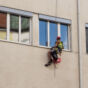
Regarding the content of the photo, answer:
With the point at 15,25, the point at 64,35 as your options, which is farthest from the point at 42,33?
the point at 15,25

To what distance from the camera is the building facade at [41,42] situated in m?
15.9

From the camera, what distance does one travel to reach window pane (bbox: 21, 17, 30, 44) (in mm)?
16562

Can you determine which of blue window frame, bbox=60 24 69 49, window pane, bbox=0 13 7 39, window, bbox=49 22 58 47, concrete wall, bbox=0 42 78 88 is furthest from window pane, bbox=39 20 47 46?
window pane, bbox=0 13 7 39

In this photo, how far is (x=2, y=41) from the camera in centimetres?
1577

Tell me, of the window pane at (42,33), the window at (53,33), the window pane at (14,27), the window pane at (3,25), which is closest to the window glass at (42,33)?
the window pane at (42,33)

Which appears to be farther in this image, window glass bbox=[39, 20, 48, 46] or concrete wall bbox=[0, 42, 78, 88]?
window glass bbox=[39, 20, 48, 46]

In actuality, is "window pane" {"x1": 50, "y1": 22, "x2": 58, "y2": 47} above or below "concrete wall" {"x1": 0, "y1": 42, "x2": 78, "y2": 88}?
above

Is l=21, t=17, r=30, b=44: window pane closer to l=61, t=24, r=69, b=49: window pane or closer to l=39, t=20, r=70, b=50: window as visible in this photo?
l=39, t=20, r=70, b=50: window

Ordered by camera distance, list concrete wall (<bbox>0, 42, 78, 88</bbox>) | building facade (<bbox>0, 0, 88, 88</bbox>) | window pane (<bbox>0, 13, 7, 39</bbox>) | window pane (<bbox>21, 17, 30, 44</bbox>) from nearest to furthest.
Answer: concrete wall (<bbox>0, 42, 78, 88</bbox>) < building facade (<bbox>0, 0, 88, 88</bbox>) < window pane (<bbox>0, 13, 7, 39</bbox>) < window pane (<bbox>21, 17, 30, 44</bbox>)

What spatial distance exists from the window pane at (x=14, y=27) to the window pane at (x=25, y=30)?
252mm

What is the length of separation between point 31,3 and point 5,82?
11.7 feet

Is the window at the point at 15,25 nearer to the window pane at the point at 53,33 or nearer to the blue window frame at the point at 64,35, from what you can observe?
the window pane at the point at 53,33

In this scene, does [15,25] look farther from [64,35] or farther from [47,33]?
[64,35]

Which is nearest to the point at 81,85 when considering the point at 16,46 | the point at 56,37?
the point at 56,37
